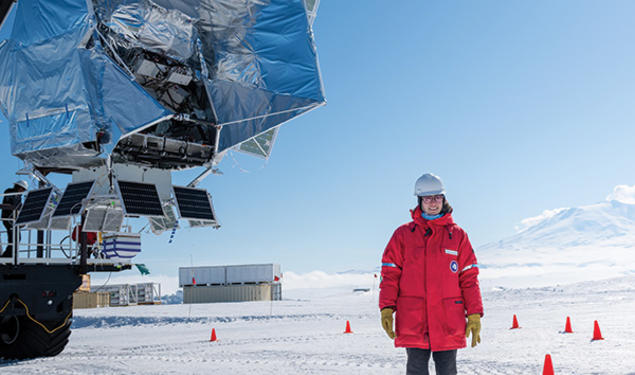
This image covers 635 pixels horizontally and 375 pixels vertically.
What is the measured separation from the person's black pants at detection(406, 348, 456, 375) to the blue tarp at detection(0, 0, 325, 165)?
175 inches

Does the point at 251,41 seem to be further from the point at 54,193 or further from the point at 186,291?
the point at 186,291

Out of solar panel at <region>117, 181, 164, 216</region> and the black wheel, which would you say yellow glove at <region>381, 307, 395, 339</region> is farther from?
the black wheel

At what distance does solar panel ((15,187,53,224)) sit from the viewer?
8.84m

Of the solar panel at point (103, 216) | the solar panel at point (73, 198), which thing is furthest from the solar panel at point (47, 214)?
the solar panel at point (103, 216)

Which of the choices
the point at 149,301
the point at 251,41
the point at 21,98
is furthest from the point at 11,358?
the point at 149,301

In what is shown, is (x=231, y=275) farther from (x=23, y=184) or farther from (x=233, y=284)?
(x=23, y=184)

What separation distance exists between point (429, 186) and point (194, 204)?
17.1 ft

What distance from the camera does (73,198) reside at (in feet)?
27.8

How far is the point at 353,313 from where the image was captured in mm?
20672

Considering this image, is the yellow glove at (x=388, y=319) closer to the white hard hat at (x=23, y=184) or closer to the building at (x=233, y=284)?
the white hard hat at (x=23, y=184)

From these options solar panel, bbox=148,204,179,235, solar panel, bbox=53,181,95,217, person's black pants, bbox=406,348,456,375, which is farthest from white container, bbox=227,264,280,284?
person's black pants, bbox=406,348,456,375

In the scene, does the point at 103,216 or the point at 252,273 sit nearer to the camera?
the point at 103,216

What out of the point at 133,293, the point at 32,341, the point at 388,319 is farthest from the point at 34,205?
the point at 133,293

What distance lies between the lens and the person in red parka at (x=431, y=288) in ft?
14.1
